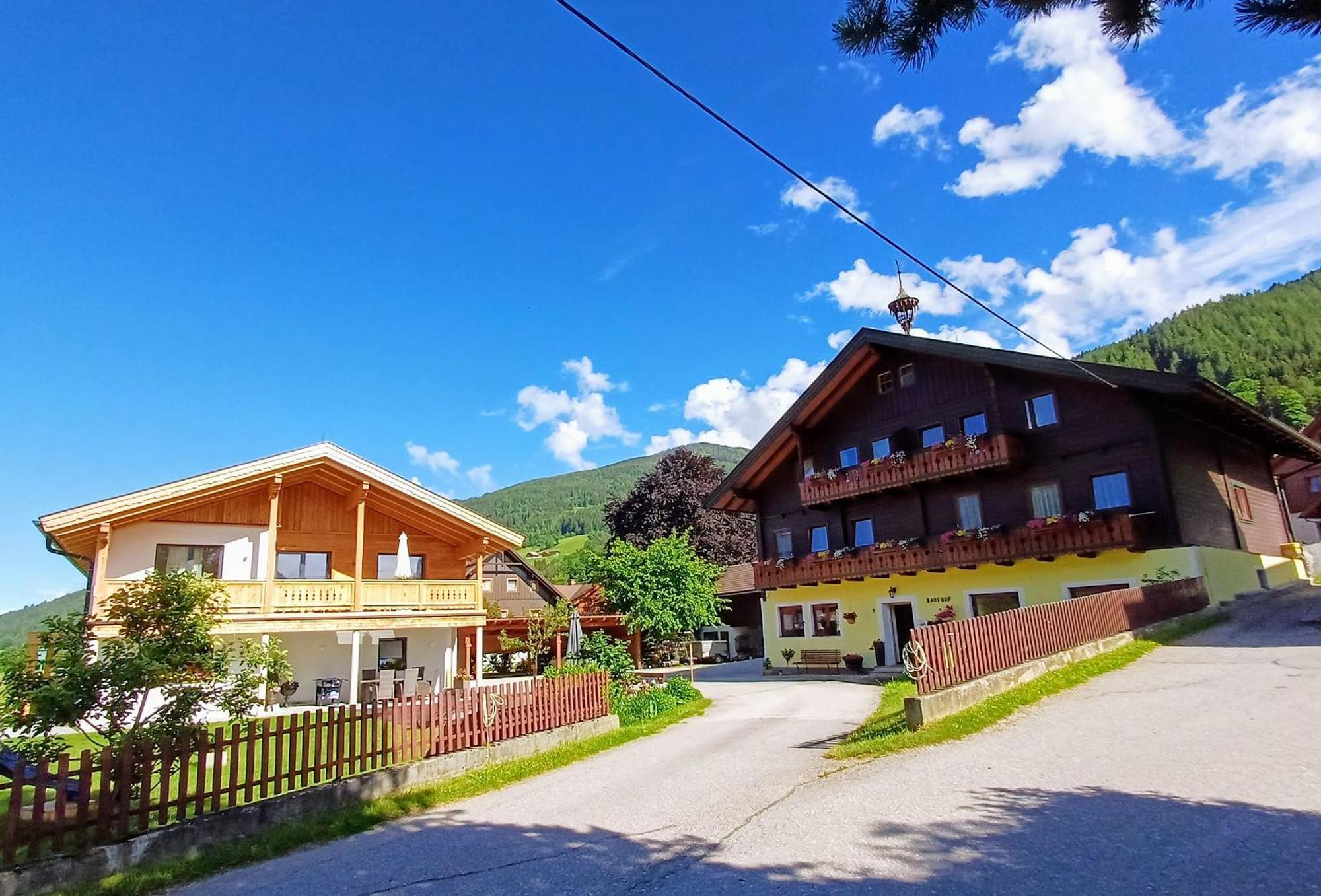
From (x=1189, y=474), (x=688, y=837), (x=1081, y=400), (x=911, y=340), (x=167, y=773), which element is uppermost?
(x=911, y=340)

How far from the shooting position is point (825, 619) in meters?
27.5

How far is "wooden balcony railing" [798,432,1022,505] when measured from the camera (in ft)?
74.0

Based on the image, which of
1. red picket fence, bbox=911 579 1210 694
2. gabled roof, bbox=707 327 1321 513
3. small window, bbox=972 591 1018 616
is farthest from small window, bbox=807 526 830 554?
red picket fence, bbox=911 579 1210 694

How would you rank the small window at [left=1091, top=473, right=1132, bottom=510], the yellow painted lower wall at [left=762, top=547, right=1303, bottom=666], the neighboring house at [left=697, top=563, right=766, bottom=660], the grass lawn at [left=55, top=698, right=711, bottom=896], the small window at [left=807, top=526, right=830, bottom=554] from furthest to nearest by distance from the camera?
the neighboring house at [left=697, top=563, right=766, bottom=660] → the small window at [left=807, top=526, right=830, bottom=554] → the small window at [left=1091, top=473, right=1132, bottom=510] → the yellow painted lower wall at [left=762, top=547, right=1303, bottom=666] → the grass lawn at [left=55, top=698, right=711, bottom=896]

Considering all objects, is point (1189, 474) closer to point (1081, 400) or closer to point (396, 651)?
point (1081, 400)

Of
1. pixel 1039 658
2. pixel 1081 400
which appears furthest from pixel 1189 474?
pixel 1039 658

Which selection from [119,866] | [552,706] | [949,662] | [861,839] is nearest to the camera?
[861,839]

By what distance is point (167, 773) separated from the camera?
7.24 metres

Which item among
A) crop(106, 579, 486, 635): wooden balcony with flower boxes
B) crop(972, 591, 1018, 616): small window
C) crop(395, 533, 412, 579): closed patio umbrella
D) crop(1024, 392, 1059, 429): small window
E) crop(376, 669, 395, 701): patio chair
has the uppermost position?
crop(1024, 392, 1059, 429): small window

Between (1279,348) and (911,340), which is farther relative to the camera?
(1279,348)

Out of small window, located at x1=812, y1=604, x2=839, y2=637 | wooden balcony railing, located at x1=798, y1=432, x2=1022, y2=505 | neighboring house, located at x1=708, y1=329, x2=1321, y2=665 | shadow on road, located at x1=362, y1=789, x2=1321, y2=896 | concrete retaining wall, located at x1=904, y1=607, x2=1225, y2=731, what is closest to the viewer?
shadow on road, located at x1=362, y1=789, x2=1321, y2=896

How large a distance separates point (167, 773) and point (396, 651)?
1808 cm

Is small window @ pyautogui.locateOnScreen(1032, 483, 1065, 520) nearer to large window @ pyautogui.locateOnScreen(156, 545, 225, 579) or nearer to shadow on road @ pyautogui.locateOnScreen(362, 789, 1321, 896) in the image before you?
shadow on road @ pyautogui.locateOnScreen(362, 789, 1321, 896)

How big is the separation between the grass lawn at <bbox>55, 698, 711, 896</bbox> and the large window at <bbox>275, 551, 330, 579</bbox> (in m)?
14.8
